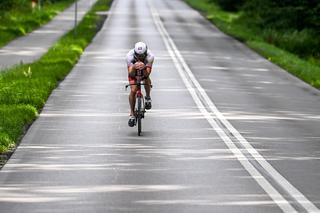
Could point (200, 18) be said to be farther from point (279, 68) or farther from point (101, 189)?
point (101, 189)

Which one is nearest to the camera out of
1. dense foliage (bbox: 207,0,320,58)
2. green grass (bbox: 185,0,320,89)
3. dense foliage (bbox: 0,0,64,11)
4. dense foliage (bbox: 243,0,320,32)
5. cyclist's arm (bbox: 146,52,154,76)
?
cyclist's arm (bbox: 146,52,154,76)

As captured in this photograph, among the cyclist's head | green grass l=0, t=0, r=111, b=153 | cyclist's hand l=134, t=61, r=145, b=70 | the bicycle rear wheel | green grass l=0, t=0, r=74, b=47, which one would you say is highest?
the cyclist's head

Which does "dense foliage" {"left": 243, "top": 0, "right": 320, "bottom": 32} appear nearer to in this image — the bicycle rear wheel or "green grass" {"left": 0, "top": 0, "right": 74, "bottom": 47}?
"green grass" {"left": 0, "top": 0, "right": 74, "bottom": 47}

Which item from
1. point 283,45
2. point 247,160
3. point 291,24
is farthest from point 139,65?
point 291,24

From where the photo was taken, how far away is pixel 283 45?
145ft

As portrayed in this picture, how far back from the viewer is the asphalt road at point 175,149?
9.62m

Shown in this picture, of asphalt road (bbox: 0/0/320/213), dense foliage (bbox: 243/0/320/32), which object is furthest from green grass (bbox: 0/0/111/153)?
dense foliage (bbox: 243/0/320/32)

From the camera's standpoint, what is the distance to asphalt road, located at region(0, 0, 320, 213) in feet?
31.6

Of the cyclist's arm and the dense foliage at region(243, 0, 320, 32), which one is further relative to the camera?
the dense foliage at region(243, 0, 320, 32)

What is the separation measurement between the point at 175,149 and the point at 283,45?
104 feet

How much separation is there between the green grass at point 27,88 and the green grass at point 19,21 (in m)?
6.81

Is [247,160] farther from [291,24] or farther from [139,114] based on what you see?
[291,24]

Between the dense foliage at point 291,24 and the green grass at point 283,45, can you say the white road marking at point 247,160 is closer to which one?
the green grass at point 283,45

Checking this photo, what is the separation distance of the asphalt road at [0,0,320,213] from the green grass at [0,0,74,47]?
1642 cm
